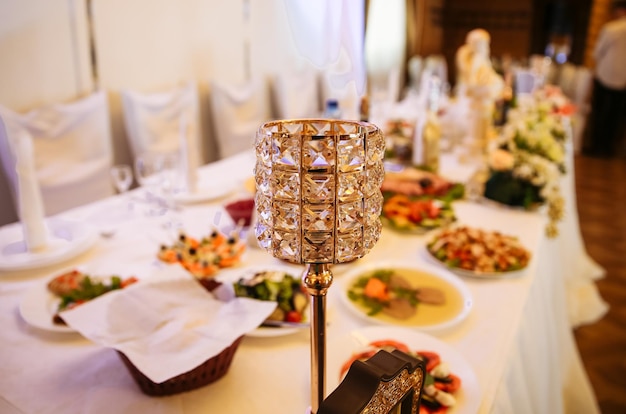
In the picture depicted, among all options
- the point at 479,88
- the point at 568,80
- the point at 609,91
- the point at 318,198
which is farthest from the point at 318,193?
the point at 609,91

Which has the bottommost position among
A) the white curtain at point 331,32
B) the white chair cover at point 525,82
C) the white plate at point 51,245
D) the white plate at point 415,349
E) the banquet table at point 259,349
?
the banquet table at point 259,349

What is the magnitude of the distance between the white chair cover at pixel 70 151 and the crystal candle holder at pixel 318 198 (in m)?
2.20

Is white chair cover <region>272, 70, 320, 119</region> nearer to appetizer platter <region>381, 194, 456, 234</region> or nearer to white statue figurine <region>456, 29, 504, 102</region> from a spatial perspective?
white statue figurine <region>456, 29, 504, 102</region>

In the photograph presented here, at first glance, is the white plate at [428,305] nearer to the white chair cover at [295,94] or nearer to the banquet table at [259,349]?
the banquet table at [259,349]

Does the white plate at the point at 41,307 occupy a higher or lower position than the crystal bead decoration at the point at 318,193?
lower

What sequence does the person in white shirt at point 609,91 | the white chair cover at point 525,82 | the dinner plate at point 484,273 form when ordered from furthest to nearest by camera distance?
the person in white shirt at point 609,91 → the white chair cover at point 525,82 → the dinner plate at point 484,273

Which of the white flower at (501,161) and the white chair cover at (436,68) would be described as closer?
the white flower at (501,161)

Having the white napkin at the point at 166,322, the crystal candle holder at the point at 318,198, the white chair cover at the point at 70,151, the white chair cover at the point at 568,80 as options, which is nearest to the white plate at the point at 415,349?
the white napkin at the point at 166,322

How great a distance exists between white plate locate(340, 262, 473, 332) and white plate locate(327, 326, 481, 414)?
6 cm

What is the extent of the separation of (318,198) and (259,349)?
0.49 meters

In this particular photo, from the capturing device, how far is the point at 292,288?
98 cm

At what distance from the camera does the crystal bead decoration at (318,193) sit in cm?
51

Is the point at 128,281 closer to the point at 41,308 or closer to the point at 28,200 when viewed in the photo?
the point at 41,308

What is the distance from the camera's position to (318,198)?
52cm
